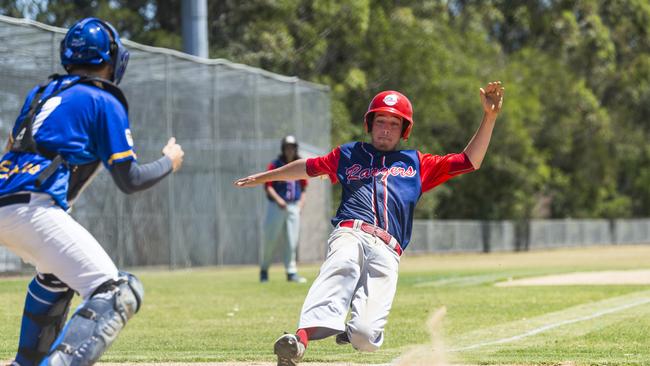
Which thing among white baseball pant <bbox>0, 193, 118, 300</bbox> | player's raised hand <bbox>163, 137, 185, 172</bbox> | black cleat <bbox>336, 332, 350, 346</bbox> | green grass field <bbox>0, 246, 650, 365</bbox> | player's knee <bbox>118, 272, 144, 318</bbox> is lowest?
green grass field <bbox>0, 246, 650, 365</bbox>

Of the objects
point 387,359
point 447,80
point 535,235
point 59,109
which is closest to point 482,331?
point 387,359

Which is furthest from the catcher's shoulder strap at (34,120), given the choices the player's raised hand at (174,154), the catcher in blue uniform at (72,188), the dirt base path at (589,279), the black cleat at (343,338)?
the dirt base path at (589,279)

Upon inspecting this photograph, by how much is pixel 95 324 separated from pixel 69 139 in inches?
34.3

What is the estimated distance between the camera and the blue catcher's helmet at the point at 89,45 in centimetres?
583

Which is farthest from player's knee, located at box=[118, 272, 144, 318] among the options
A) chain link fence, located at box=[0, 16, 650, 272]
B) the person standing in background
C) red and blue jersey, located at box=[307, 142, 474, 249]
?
chain link fence, located at box=[0, 16, 650, 272]

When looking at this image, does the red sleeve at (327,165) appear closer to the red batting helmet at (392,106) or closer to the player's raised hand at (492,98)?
the red batting helmet at (392,106)

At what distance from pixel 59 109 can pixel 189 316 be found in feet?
23.5

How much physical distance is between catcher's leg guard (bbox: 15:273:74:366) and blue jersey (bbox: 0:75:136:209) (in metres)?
0.58

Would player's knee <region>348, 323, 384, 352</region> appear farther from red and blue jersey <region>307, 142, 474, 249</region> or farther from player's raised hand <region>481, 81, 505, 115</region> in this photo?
player's raised hand <region>481, 81, 505, 115</region>

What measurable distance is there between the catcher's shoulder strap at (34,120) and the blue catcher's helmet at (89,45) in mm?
130

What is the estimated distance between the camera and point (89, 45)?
583 centimetres

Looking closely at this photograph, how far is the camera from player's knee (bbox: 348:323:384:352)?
7.06 metres

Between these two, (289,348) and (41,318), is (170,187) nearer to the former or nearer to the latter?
(289,348)

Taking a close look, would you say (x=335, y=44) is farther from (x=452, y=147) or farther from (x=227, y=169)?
(x=227, y=169)
